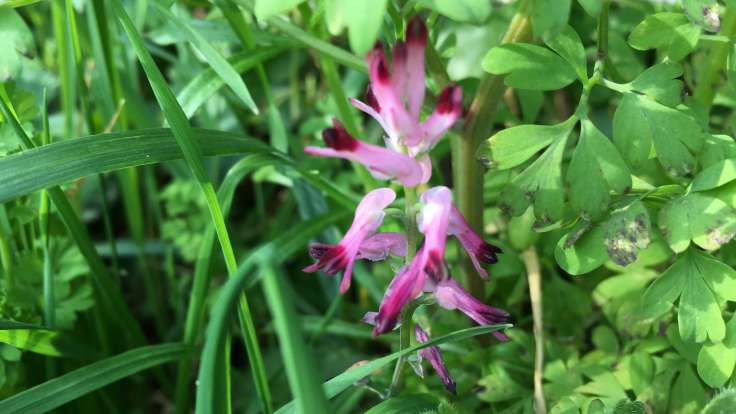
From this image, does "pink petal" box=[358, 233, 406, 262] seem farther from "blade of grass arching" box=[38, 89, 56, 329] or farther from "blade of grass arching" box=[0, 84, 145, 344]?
"blade of grass arching" box=[38, 89, 56, 329]

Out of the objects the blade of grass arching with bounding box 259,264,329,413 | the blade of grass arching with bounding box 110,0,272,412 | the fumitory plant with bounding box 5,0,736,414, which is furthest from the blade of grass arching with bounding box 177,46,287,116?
the blade of grass arching with bounding box 259,264,329,413

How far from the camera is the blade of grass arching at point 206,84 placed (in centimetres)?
184

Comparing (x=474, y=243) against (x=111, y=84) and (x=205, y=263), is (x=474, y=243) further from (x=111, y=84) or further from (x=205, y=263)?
(x=111, y=84)

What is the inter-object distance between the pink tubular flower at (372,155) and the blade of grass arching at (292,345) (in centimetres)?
22

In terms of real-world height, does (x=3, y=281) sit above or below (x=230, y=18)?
below

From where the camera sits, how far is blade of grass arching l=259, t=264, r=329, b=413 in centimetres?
99

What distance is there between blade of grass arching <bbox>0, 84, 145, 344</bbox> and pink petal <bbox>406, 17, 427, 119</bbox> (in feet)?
2.33

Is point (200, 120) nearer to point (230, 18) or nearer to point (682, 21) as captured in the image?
point (230, 18)

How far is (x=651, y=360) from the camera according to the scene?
66.5 inches

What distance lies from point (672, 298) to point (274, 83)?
1.93 meters

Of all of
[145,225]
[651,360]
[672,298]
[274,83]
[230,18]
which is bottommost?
[651,360]

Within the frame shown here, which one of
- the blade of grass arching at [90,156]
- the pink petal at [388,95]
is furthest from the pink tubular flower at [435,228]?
the blade of grass arching at [90,156]

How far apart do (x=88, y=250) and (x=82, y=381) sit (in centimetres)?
35

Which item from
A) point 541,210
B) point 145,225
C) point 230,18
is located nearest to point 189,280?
point 145,225
